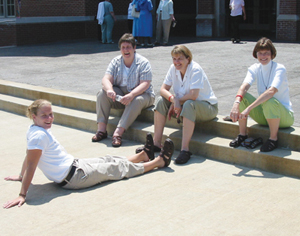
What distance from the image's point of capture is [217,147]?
5.15 metres

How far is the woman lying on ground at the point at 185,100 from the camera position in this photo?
5.07 meters

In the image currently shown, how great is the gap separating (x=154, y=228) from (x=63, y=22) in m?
15.3

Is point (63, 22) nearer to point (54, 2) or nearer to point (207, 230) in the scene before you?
point (54, 2)

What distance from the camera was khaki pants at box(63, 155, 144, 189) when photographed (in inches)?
170

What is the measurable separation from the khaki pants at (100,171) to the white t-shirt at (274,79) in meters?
1.62

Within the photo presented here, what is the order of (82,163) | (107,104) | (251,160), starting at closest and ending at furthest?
(82,163), (251,160), (107,104)

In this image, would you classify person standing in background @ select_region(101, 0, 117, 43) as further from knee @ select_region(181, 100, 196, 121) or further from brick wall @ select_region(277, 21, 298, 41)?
knee @ select_region(181, 100, 196, 121)

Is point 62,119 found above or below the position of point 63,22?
below

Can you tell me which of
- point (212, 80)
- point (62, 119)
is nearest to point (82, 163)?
point (62, 119)

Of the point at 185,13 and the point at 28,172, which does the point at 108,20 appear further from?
the point at 28,172

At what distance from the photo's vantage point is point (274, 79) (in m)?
4.79

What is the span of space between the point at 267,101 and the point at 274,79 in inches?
10.7

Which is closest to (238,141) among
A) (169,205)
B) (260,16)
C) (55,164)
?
(169,205)

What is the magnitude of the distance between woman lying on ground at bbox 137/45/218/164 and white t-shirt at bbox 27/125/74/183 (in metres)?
1.35
